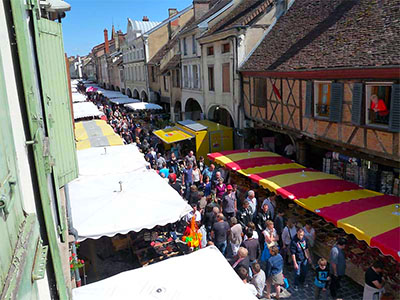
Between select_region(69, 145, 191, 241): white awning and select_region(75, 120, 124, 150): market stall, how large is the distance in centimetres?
342

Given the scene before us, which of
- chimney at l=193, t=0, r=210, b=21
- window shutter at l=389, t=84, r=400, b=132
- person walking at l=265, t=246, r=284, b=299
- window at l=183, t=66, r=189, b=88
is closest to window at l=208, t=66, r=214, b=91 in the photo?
window at l=183, t=66, r=189, b=88

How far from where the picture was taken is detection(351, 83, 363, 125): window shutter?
9055 mm

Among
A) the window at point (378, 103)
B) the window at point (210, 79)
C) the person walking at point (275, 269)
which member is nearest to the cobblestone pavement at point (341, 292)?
the person walking at point (275, 269)

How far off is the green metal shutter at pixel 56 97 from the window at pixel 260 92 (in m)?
10.2

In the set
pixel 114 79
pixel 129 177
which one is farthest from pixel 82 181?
pixel 114 79

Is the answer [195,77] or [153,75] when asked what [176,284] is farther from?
[153,75]

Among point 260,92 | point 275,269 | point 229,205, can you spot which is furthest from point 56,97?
point 260,92

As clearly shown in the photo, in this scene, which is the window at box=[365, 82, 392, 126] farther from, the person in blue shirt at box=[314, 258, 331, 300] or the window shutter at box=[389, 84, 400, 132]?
the person in blue shirt at box=[314, 258, 331, 300]

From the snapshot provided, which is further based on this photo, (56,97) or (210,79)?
(210,79)

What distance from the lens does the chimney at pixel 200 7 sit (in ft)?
75.2

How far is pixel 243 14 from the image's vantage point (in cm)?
1680

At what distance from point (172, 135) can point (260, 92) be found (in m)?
4.91

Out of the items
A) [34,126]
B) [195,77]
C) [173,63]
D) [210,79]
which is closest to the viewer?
[34,126]

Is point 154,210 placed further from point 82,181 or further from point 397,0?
point 397,0
